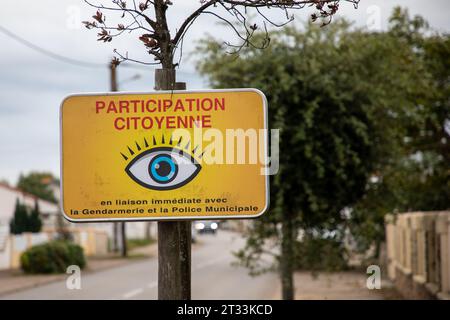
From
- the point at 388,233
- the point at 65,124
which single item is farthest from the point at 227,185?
the point at 388,233

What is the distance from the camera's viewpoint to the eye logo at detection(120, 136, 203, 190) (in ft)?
14.7

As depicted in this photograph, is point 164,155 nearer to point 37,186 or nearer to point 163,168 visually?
point 163,168

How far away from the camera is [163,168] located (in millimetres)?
4535

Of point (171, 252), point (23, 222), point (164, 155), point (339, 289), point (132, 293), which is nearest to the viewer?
point (164, 155)

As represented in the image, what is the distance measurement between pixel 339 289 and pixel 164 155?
1525 centimetres

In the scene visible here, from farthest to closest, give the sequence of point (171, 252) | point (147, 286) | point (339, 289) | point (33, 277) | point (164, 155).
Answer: point (33, 277) → point (147, 286) → point (339, 289) → point (171, 252) → point (164, 155)

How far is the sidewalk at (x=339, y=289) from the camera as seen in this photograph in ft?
55.3

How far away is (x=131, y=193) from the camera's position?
14.9 ft

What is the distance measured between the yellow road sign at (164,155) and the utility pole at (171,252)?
0.67ft

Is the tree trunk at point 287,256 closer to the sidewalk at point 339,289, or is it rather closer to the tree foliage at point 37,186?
the sidewalk at point 339,289

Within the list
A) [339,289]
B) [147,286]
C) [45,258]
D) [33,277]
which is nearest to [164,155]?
[339,289]

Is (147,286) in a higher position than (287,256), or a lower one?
lower

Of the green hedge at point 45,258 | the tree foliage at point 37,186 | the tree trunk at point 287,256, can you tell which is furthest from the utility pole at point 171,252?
the tree foliage at point 37,186

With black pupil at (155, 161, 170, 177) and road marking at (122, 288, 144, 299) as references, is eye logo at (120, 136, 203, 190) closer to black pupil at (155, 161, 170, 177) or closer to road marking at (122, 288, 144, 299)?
black pupil at (155, 161, 170, 177)
